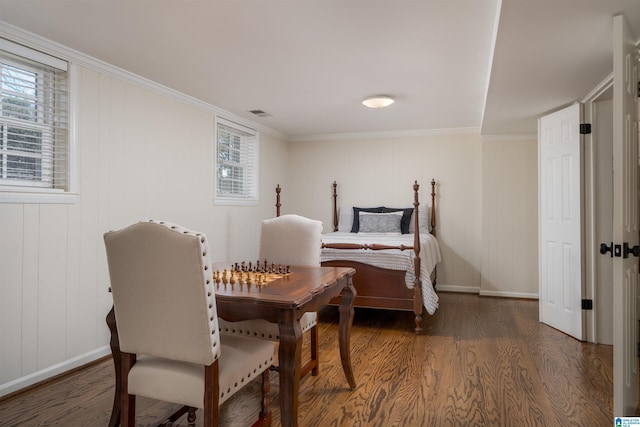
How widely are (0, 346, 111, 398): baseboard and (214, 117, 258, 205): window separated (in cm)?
192

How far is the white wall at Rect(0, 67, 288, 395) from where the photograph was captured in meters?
2.57

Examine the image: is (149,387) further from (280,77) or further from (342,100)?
(342,100)

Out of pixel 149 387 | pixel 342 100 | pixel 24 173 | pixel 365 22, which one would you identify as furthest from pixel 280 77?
pixel 149 387

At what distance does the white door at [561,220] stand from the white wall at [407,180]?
1398 mm

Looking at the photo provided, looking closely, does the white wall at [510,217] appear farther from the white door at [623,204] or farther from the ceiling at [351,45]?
the white door at [623,204]

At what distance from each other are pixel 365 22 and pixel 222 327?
2.03 meters

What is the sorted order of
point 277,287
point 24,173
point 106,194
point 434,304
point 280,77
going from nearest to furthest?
point 277,287 < point 24,173 < point 106,194 < point 280,77 < point 434,304

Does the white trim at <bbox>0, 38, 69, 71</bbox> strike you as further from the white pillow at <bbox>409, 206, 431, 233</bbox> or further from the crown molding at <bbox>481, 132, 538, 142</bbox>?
the crown molding at <bbox>481, 132, 538, 142</bbox>

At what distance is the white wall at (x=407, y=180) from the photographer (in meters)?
5.53

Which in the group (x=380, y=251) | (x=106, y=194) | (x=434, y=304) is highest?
(x=106, y=194)

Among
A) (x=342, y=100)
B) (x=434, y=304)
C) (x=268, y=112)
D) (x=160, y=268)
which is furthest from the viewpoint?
(x=268, y=112)

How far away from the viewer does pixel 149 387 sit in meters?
1.62

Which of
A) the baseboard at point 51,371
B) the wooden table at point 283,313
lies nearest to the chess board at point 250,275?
the wooden table at point 283,313

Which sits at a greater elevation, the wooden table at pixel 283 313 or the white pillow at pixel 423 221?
the white pillow at pixel 423 221
